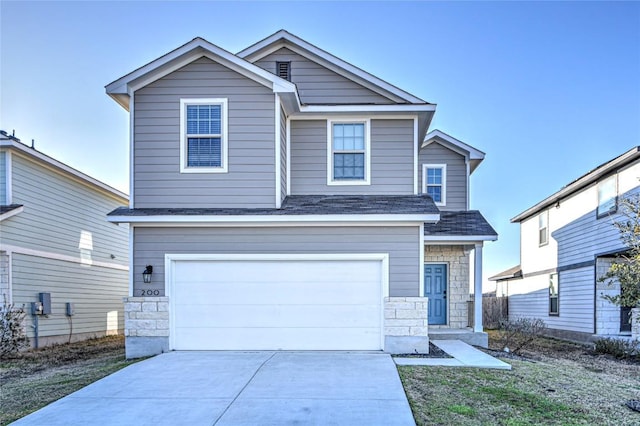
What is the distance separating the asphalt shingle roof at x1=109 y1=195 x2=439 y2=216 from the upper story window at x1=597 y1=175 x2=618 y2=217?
20.5 feet

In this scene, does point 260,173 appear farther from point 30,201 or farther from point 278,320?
point 30,201

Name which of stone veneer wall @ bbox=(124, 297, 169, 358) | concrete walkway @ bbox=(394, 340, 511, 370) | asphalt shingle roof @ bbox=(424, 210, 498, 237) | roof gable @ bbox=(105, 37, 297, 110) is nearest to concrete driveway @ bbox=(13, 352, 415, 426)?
concrete walkway @ bbox=(394, 340, 511, 370)

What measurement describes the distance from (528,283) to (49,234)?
56.6 feet

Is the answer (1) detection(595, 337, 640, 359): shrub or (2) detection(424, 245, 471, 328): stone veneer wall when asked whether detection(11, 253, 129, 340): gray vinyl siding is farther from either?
(1) detection(595, 337, 640, 359): shrub

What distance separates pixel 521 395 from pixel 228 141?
700cm

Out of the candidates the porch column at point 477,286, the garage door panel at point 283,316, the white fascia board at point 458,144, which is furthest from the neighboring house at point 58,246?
the porch column at point 477,286

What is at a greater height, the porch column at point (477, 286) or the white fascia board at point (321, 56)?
the white fascia board at point (321, 56)

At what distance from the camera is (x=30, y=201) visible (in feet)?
43.0

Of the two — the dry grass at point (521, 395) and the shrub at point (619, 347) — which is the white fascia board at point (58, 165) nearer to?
the dry grass at point (521, 395)

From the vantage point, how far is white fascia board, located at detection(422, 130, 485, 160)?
15.1 m

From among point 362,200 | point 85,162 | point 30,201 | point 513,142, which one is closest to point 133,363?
point 362,200

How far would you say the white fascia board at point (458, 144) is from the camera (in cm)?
1514

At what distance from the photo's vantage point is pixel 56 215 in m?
14.2

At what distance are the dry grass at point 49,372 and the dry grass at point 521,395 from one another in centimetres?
510
